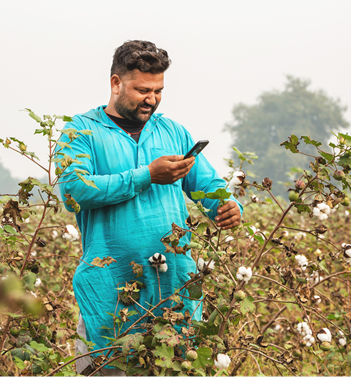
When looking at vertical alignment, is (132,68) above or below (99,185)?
above

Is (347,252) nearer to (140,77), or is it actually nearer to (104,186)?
(104,186)

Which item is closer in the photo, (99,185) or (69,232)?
(69,232)

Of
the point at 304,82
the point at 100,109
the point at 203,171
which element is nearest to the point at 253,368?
the point at 203,171

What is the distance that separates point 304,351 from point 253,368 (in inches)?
15.7

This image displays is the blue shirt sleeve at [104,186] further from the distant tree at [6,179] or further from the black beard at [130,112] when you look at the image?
the distant tree at [6,179]

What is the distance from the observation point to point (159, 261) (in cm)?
159

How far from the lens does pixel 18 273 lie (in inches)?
56.5

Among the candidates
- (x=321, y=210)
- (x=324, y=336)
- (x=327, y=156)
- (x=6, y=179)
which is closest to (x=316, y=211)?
(x=321, y=210)

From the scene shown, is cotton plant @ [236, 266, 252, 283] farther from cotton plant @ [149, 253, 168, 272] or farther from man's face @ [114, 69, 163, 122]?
man's face @ [114, 69, 163, 122]

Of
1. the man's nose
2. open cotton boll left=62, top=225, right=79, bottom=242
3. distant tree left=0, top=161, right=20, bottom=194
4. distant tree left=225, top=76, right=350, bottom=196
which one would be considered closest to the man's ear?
the man's nose

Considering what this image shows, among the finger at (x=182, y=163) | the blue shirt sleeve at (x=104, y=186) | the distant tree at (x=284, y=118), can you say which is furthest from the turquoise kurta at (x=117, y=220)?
the distant tree at (x=284, y=118)

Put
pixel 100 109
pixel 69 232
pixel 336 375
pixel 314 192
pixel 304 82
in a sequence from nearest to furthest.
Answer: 1. pixel 69 232
2. pixel 314 192
3. pixel 100 109
4. pixel 336 375
5. pixel 304 82

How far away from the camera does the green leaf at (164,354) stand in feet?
4.22

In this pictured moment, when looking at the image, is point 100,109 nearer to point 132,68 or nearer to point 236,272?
point 132,68
